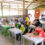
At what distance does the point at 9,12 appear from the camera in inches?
280

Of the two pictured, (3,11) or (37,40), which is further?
(3,11)

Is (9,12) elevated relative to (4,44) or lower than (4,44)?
elevated

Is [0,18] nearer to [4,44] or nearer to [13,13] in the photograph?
[13,13]

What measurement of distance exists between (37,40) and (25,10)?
3.14 meters

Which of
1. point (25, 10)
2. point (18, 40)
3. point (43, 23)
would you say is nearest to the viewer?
point (18, 40)

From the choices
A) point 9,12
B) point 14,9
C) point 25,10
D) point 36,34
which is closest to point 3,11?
point 9,12

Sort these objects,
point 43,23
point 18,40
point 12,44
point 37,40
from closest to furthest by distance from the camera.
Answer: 1. point 37,40
2. point 12,44
3. point 18,40
4. point 43,23

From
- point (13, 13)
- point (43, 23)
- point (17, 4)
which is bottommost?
point (43, 23)

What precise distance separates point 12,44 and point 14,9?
172 inches

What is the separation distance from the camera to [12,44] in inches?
147

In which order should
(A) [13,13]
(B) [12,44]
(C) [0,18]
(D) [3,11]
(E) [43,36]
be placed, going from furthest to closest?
(A) [13,13]
(D) [3,11]
(C) [0,18]
(B) [12,44]
(E) [43,36]

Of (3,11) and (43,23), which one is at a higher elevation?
(3,11)

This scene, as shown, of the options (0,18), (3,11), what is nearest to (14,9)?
(3,11)

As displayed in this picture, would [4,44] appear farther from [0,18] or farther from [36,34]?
[0,18]
